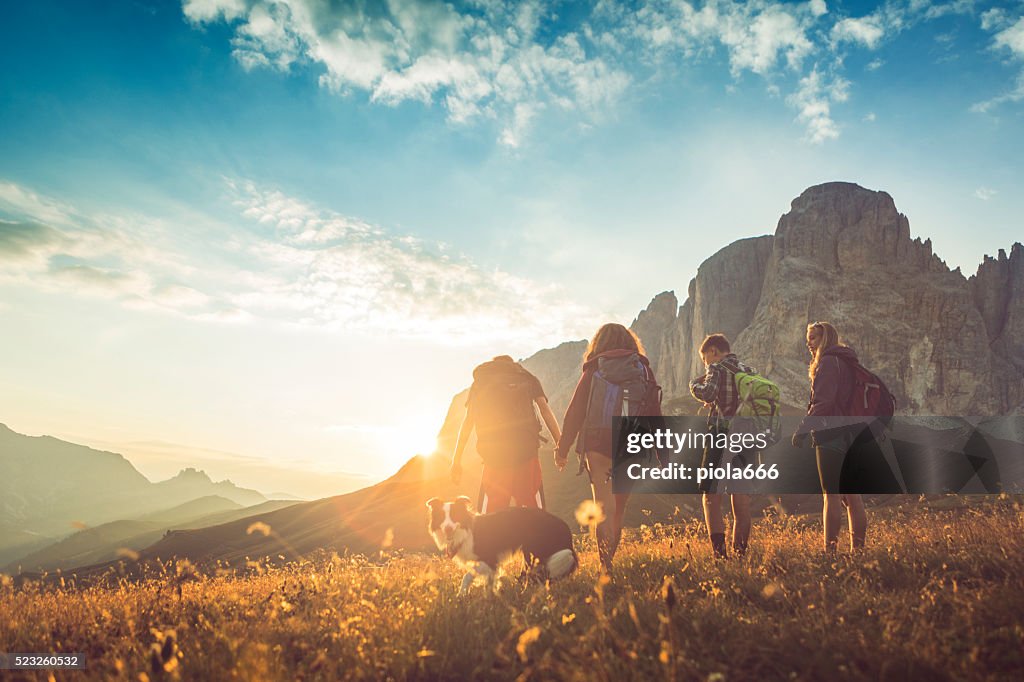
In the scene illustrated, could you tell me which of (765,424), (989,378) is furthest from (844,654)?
(989,378)

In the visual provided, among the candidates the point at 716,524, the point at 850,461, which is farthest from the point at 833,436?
the point at 716,524

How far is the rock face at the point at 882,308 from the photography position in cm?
7519

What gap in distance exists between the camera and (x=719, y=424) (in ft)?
19.2

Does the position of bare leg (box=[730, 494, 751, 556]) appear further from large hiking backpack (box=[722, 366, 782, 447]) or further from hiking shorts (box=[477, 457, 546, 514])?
hiking shorts (box=[477, 457, 546, 514])

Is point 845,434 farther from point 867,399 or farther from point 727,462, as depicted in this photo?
point 727,462

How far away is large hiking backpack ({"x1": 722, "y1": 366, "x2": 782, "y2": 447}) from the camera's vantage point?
5.69 meters

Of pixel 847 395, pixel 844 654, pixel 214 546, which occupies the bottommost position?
pixel 214 546

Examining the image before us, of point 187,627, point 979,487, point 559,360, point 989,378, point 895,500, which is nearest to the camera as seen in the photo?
point 187,627

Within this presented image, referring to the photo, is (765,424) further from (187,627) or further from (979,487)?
(979,487)

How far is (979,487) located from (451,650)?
58.5 meters

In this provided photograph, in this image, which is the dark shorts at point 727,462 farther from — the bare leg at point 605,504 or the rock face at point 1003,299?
the rock face at point 1003,299

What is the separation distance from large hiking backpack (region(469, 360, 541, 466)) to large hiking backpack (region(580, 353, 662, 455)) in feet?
2.16

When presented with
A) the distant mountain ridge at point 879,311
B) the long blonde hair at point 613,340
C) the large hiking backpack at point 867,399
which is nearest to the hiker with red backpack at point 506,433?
the long blonde hair at point 613,340

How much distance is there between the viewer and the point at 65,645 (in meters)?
3.76
